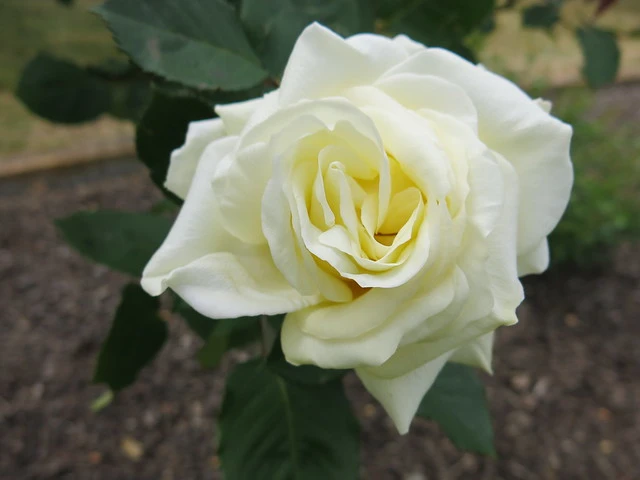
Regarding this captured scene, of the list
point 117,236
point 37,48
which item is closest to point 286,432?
point 117,236

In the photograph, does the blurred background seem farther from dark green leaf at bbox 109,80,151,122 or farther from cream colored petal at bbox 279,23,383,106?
cream colored petal at bbox 279,23,383,106

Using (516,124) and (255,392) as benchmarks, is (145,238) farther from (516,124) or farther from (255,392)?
(516,124)

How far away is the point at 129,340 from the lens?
22.3 inches

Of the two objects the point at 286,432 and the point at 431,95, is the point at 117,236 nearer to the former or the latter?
the point at 286,432

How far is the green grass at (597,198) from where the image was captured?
157 cm

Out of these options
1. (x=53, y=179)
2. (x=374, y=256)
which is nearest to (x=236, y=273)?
(x=374, y=256)

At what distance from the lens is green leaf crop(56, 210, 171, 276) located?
53 cm

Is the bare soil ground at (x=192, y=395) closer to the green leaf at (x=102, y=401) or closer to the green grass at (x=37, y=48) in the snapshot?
the green leaf at (x=102, y=401)

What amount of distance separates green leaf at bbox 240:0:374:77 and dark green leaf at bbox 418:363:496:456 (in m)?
0.28

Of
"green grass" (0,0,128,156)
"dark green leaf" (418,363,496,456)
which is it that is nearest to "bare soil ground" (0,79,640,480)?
"green grass" (0,0,128,156)

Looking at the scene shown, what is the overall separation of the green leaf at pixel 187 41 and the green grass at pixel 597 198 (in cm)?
131

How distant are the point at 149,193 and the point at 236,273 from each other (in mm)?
1545

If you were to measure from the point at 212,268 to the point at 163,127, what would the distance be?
6.3 inches

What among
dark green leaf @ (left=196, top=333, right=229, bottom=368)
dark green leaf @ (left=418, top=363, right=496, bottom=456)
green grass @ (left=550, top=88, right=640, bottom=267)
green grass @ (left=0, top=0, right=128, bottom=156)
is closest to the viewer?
dark green leaf @ (left=418, top=363, right=496, bottom=456)
